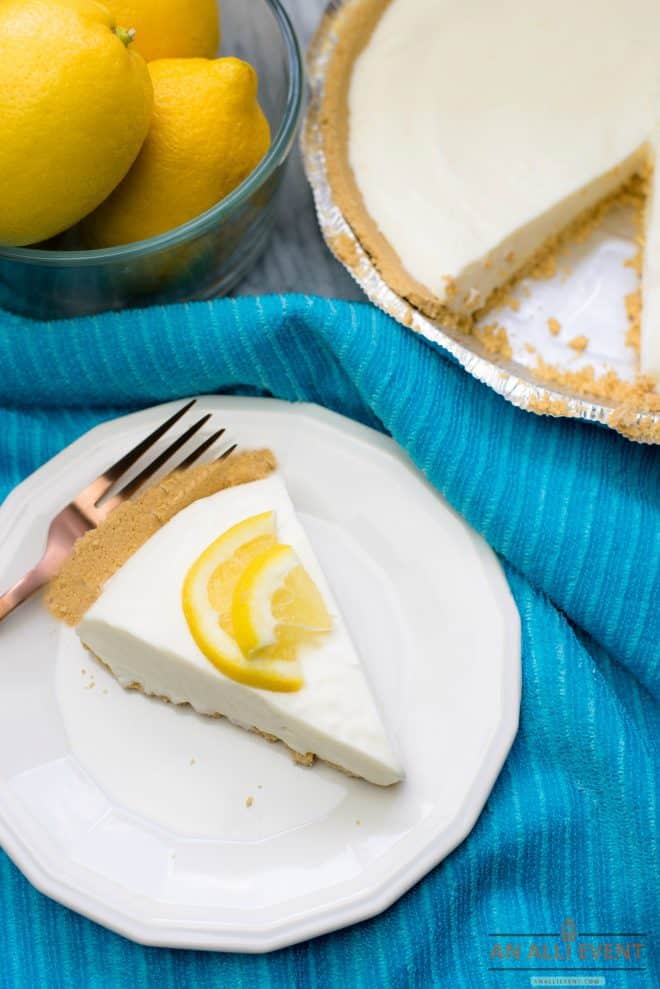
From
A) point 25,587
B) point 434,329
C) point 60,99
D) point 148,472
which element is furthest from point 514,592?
point 60,99

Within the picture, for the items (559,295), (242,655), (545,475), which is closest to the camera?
(242,655)

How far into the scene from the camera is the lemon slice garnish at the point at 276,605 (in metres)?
1.06

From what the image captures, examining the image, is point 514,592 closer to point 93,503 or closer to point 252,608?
point 252,608

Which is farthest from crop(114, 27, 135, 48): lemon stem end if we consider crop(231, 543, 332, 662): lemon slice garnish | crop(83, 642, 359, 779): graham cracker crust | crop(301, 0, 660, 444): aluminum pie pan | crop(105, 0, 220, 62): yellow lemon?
crop(83, 642, 359, 779): graham cracker crust

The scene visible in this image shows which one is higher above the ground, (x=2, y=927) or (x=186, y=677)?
(x=186, y=677)

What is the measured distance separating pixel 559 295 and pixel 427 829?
664mm

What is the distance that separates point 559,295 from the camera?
52.2 inches

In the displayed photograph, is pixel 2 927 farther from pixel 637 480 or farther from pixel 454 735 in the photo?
pixel 637 480

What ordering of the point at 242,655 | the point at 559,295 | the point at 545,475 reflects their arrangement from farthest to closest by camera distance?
the point at 559,295 < the point at 545,475 < the point at 242,655

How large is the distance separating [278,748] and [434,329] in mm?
504

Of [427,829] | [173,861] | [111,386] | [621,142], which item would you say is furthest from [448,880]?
[621,142]

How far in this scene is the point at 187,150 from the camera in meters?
1.13

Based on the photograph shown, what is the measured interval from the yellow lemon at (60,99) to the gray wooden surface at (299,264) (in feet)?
1.08

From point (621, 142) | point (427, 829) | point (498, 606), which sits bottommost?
point (427, 829)
